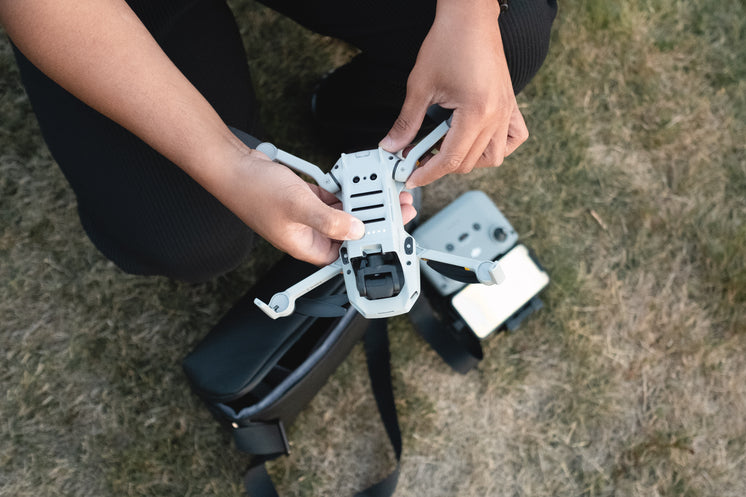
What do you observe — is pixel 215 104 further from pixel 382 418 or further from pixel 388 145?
pixel 382 418

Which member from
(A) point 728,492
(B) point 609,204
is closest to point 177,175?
(B) point 609,204

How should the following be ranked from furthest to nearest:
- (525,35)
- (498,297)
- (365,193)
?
(498,297) → (525,35) → (365,193)

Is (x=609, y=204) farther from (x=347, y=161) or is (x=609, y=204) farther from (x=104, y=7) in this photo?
(x=104, y=7)

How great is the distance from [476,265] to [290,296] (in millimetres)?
334

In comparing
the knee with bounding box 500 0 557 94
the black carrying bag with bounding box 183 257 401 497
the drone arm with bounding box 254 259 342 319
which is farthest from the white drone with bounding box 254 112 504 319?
the black carrying bag with bounding box 183 257 401 497

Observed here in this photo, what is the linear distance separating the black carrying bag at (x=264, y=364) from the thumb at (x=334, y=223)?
47 centimetres

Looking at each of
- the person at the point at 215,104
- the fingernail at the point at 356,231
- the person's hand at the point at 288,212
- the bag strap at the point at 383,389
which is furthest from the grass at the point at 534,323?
the fingernail at the point at 356,231

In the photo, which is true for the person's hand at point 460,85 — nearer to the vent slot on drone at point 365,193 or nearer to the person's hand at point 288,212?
the vent slot on drone at point 365,193

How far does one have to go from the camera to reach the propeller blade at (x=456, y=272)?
3.28 ft

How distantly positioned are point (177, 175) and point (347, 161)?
427 mm

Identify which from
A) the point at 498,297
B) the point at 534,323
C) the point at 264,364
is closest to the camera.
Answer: the point at 264,364

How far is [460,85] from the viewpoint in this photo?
3.46 ft

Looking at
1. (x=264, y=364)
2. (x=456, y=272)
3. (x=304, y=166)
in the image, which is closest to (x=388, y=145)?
(x=304, y=166)

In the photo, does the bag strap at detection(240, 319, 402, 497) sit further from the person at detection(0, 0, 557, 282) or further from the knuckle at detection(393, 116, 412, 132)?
the knuckle at detection(393, 116, 412, 132)
